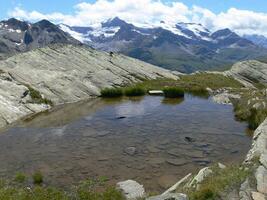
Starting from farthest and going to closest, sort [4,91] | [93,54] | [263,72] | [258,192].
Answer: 1. [263,72]
2. [93,54]
3. [4,91]
4. [258,192]

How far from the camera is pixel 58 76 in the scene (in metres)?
76.7

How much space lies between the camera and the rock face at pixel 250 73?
107 m

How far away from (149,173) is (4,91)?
Result: 37.0m

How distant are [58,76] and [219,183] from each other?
58.2 metres

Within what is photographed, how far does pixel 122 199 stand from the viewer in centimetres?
2377

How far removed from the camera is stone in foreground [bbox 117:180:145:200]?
84.0 feet

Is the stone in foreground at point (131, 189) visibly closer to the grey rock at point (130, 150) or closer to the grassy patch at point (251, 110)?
the grey rock at point (130, 150)

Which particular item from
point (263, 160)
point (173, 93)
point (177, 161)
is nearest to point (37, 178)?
point (177, 161)

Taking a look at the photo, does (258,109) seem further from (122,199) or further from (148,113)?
(122,199)

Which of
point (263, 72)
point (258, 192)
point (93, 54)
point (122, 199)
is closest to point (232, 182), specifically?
point (258, 192)

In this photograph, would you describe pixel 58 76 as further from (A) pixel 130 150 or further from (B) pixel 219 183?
(B) pixel 219 183

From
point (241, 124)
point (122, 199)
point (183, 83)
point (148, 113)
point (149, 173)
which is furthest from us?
point (183, 83)

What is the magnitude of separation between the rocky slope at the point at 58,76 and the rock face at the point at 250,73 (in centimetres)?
2123

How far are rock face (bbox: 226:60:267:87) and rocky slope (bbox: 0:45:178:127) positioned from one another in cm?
2123
